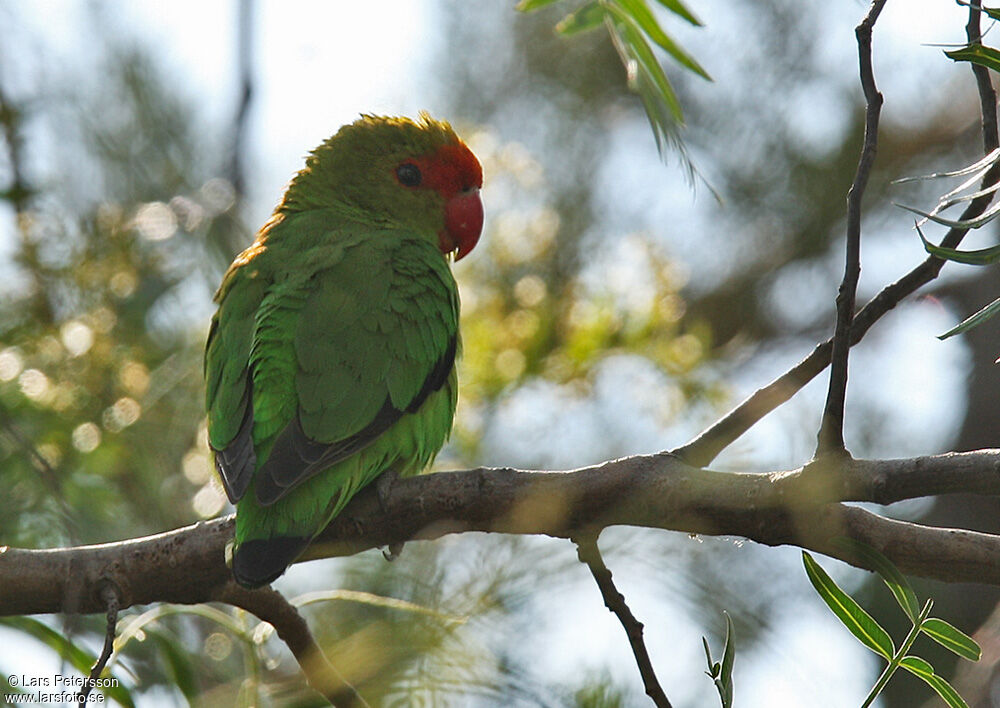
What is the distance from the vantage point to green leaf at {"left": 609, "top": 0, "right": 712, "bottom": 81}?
1670 millimetres

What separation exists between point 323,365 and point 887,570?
1.39 meters

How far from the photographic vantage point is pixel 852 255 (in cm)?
151

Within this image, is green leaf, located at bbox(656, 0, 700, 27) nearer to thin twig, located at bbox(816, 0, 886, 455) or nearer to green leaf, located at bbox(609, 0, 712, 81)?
green leaf, located at bbox(609, 0, 712, 81)

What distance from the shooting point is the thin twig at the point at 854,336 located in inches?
60.9

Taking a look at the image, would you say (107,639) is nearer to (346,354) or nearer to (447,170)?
(346,354)

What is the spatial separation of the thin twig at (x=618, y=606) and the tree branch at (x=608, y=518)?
35mm

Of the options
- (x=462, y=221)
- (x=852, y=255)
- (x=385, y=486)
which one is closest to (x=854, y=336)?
(x=852, y=255)

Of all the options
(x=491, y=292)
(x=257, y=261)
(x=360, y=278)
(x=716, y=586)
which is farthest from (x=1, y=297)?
(x=716, y=586)

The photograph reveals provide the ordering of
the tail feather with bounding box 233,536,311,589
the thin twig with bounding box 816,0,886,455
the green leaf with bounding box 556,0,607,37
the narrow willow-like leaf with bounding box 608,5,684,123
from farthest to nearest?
the tail feather with bounding box 233,536,311,589
the green leaf with bounding box 556,0,607,37
the narrow willow-like leaf with bounding box 608,5,684,123
the thin twig with bounding box 816,0,886,455

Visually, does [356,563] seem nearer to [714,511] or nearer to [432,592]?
[432,592]

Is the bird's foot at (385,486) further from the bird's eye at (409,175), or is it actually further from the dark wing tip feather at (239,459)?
the bird's eye at (409,175)

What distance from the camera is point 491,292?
3541 millimetres

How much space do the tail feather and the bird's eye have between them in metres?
1.60

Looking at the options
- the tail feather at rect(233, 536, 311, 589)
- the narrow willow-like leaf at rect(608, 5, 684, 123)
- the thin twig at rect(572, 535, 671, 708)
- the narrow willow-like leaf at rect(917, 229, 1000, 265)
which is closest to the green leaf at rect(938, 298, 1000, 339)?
the narrow willow-like leaf at rect(917, 229, 1000, 265)
